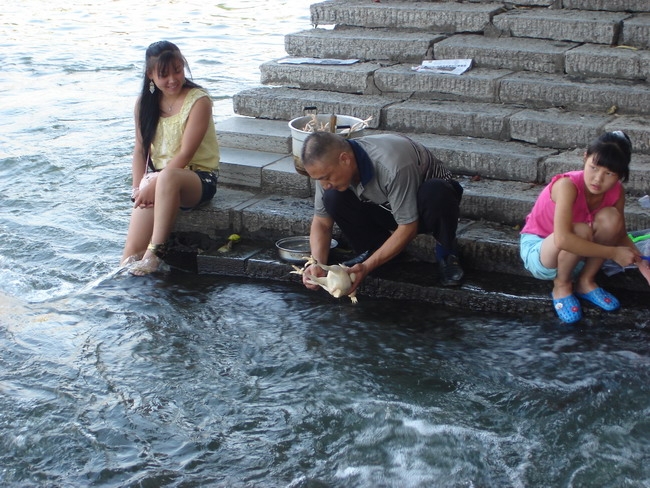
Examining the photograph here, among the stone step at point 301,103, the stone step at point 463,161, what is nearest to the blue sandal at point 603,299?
the stone step at point 463,161

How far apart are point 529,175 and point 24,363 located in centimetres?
311

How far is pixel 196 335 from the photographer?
450cm

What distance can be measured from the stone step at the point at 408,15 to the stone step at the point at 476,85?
558 millimetres

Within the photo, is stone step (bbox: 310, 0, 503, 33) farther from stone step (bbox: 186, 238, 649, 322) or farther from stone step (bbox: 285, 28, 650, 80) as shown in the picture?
stone step (bbox: 186, 238, 649, 322)

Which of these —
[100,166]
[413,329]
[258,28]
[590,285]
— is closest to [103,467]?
[413,329]

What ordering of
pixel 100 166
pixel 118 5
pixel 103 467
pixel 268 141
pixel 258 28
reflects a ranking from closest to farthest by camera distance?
pixel 103 467 < pixel 268 141 < pixel 100 166 < pixel 258 28 < pixel 118 5

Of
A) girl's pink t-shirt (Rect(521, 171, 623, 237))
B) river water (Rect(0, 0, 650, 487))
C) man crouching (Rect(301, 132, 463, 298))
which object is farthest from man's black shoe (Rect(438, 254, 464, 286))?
girl's pink t-shirt (Rect(521, 171, 623, 237))

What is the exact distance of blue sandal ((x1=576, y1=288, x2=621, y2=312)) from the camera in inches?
168

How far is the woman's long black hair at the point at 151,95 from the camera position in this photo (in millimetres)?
5125

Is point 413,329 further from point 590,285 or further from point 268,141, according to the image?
point 268,141

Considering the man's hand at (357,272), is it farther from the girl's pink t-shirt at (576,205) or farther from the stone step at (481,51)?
the stone step at (481,51)

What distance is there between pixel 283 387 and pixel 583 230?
163 centimetres

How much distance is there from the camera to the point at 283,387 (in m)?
3.98

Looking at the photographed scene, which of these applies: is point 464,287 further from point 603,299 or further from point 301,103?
point 301,103
